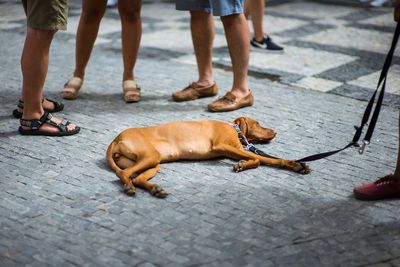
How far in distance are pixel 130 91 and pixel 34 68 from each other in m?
0.98

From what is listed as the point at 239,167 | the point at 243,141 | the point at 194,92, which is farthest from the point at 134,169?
the point at 194,92

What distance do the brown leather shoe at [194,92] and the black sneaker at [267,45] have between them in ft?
5.05

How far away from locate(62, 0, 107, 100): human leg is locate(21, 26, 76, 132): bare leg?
0.74m

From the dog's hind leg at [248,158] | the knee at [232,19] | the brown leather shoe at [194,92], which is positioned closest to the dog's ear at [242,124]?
the dog's hind leg at [248,158]

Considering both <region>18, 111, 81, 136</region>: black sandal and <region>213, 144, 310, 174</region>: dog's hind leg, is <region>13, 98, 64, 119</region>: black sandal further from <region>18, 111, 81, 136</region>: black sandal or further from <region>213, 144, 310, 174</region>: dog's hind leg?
<region>213, 144, 310, 174</region>: dog's hind leg

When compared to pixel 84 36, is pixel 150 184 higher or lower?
lower

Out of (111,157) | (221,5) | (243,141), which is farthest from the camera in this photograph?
(221,5)

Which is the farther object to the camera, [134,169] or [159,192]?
[134,169]

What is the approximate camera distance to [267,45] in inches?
255

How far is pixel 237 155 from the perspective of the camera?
3.70 m

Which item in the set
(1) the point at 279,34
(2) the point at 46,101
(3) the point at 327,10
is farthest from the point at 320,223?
(3) the point at 327,10

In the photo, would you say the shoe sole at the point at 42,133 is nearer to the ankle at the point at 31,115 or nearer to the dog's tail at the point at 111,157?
the ankle at the point at 31,115

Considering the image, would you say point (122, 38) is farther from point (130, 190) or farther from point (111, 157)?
point (130, 190)

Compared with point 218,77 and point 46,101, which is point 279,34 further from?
point 46,101
